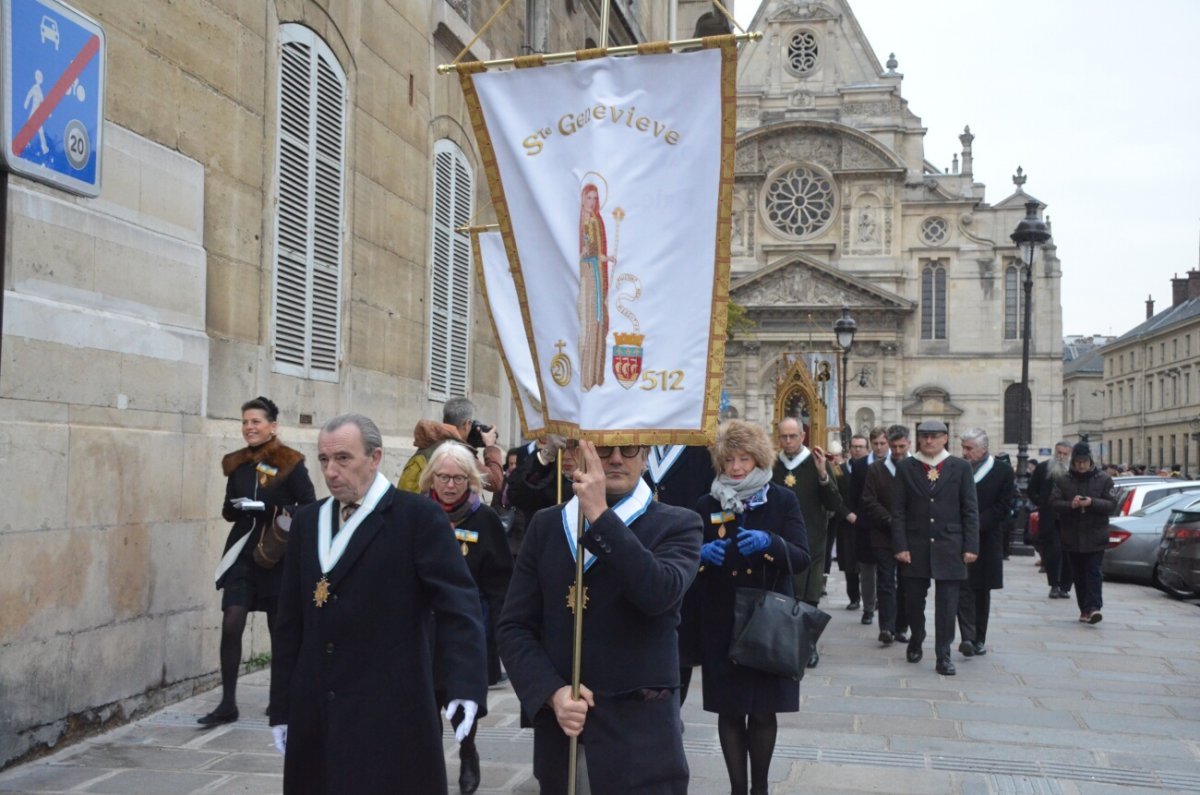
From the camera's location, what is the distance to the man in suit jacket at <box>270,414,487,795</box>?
4164 mm

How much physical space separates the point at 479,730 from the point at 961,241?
59306mm

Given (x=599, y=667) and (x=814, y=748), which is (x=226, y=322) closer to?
(x=814, y=748)

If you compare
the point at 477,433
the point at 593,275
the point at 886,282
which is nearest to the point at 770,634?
the point at 593,275

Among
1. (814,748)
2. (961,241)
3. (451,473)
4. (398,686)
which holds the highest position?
(961,241)

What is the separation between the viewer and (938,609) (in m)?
10.3

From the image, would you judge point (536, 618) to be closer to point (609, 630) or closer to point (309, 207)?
point (609, 630)

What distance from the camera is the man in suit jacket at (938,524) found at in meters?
10.2

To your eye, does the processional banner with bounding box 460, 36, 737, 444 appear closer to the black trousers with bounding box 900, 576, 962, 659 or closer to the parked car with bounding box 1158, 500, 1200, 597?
the black trousers with bounding box 900, 576, 962, 659

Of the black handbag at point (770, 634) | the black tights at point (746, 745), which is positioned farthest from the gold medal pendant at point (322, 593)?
the black tights at point (746, 745)

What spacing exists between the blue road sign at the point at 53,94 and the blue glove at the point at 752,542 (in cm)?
310

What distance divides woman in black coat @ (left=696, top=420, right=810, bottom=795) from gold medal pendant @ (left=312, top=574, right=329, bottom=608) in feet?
7.04

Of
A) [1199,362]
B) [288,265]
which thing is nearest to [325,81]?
[288,265]

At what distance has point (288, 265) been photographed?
394 inches

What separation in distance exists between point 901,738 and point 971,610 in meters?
3.70
